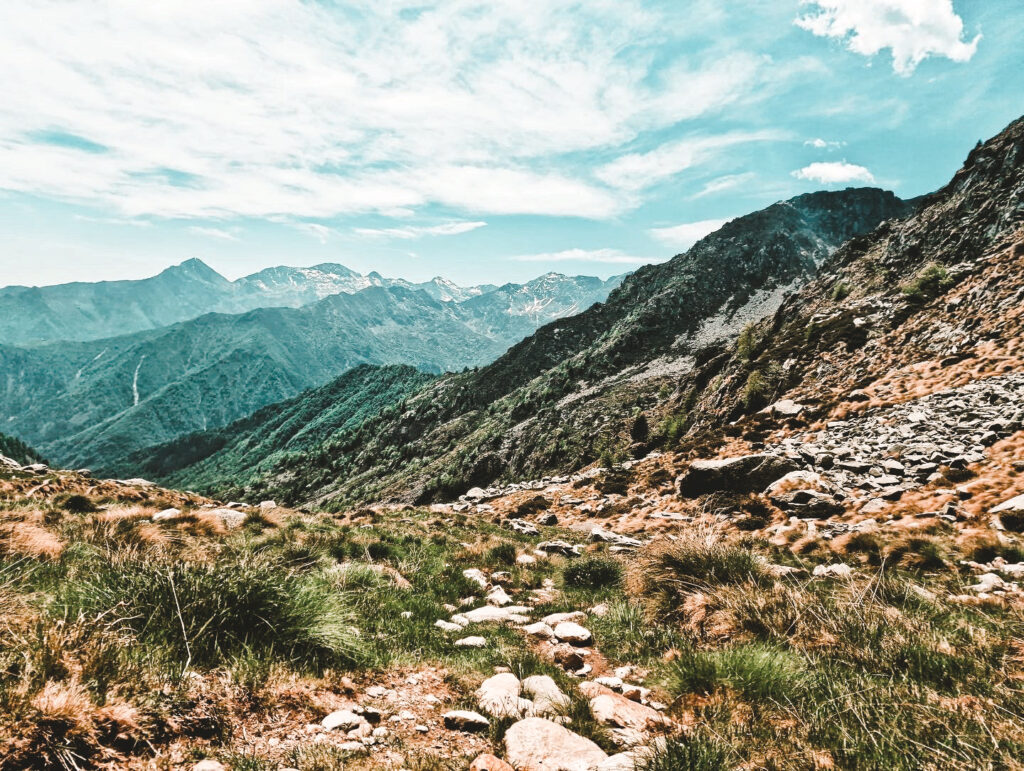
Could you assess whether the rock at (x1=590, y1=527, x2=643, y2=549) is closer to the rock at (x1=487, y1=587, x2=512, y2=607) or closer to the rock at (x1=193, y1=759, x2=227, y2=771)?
the rock at (x1=487, y1=587, x2=512, y2=607)

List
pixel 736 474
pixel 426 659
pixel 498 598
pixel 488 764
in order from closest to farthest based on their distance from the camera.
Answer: pixel 488 764 < pixel 426 659 < pixel 498 598 < pixel 736 474

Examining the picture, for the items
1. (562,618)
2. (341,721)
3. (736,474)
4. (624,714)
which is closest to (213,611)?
(341,721)

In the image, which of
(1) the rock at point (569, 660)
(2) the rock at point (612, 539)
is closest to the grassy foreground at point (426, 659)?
(1) the rock at point (569, 660)

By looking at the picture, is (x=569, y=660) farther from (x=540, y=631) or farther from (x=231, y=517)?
(x=231, y=517)

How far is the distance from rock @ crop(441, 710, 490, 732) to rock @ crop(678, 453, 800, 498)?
17680mm

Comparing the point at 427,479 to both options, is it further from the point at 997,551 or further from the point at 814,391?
the point at 997,551

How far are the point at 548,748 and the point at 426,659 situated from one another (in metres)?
2.34

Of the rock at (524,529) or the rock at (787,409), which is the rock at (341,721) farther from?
the rock at (787,409)

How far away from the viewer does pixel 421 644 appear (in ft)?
19.2

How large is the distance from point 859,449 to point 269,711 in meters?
20.6

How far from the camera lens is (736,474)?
19.7 m

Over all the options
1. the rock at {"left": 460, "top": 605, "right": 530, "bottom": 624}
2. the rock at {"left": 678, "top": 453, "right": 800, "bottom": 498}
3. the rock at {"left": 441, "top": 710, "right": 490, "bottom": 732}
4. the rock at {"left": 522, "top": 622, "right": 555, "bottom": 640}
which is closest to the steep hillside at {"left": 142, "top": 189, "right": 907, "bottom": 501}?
the rock at {"left": 678, "top": 453, "right": 800, "bottom": 498}

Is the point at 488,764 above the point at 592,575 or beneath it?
above

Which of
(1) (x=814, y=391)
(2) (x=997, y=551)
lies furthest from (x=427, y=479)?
(2) (x=997, y=551)
